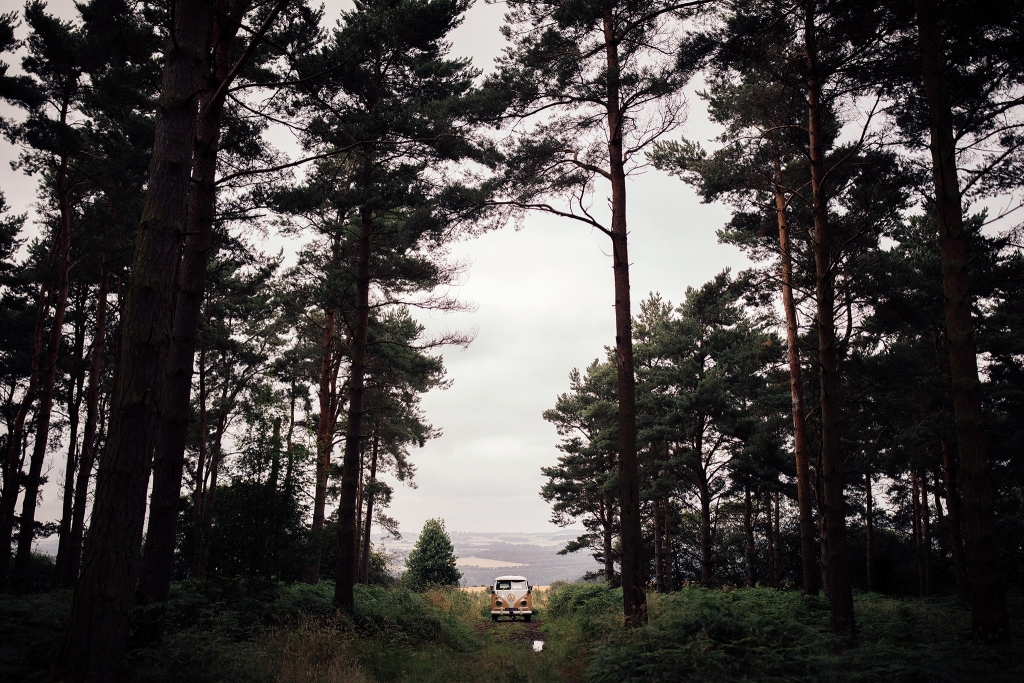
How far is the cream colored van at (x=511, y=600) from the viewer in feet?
69.6

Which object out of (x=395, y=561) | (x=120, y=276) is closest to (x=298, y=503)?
(x=120, y=276)

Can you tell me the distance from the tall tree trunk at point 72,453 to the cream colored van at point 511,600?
13.2 m

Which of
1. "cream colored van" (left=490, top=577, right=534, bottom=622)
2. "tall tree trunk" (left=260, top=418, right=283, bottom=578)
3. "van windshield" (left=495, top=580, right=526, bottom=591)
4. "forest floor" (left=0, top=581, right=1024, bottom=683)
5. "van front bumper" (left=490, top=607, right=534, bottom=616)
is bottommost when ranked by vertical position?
"van front bumper" (left=490, top=607, right=534, bottom=616)

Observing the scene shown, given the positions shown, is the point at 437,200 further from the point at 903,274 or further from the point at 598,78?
the point at 903,274

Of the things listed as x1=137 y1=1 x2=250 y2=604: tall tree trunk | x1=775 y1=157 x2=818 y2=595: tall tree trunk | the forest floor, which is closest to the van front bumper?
the forest floor

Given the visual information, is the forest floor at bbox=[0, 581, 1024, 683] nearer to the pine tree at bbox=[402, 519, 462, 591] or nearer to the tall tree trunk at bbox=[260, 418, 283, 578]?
the tall tree trunk at bbox=[260, 418, 283, 578]

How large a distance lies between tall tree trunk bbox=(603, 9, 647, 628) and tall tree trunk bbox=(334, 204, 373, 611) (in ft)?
19.1

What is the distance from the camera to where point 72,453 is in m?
19.5

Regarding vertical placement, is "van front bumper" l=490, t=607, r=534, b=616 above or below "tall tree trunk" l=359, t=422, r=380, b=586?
below

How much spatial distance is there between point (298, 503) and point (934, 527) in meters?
27.3

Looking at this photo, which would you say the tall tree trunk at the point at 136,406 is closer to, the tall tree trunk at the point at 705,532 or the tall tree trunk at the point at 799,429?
the tall tree trunk at the point at 799,429

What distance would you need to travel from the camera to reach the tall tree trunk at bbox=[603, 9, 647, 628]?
9781mm

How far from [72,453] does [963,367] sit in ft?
77.5

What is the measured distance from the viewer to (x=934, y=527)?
2584 cm
